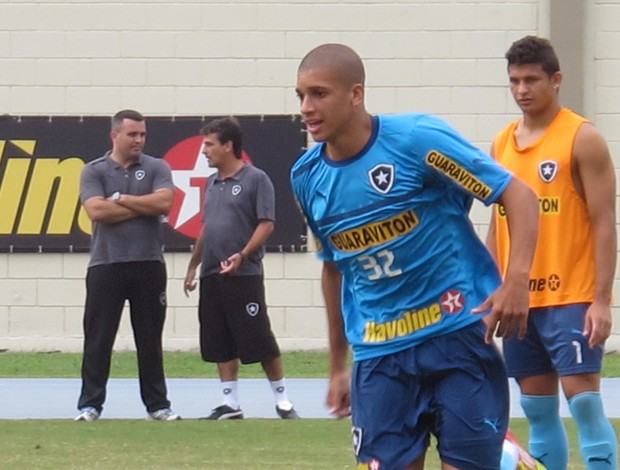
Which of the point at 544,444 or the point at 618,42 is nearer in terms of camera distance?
the point at 544,444

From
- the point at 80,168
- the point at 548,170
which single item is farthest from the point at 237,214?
the point at 80,168

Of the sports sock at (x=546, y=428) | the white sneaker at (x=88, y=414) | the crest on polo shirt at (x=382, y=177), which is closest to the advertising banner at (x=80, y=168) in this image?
the white sneaker at (x=88, y=414)

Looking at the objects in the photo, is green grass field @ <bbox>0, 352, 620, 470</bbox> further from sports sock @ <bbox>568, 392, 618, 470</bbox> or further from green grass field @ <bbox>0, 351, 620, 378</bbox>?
green grass field @ <bbox>0, 351, 620, 378</bbox>

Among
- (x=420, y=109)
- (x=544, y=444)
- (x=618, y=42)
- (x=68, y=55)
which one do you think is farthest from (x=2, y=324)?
(x=544, y=444)

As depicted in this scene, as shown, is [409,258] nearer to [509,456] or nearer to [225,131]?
[509,456]

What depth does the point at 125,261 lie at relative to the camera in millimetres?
10430

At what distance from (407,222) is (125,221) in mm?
5790

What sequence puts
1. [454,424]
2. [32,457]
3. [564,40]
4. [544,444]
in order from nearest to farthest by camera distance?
1. [454,424]
2. [544,444]
3. [32,457]
4. [564,40]

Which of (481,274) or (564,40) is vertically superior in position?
(564,40)

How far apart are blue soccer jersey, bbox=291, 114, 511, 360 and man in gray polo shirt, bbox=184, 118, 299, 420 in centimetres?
551

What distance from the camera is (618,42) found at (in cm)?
1555

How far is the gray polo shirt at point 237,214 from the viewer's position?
10617mm

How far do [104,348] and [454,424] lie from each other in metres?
5.85

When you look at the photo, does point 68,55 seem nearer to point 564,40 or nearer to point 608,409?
point 564,40
